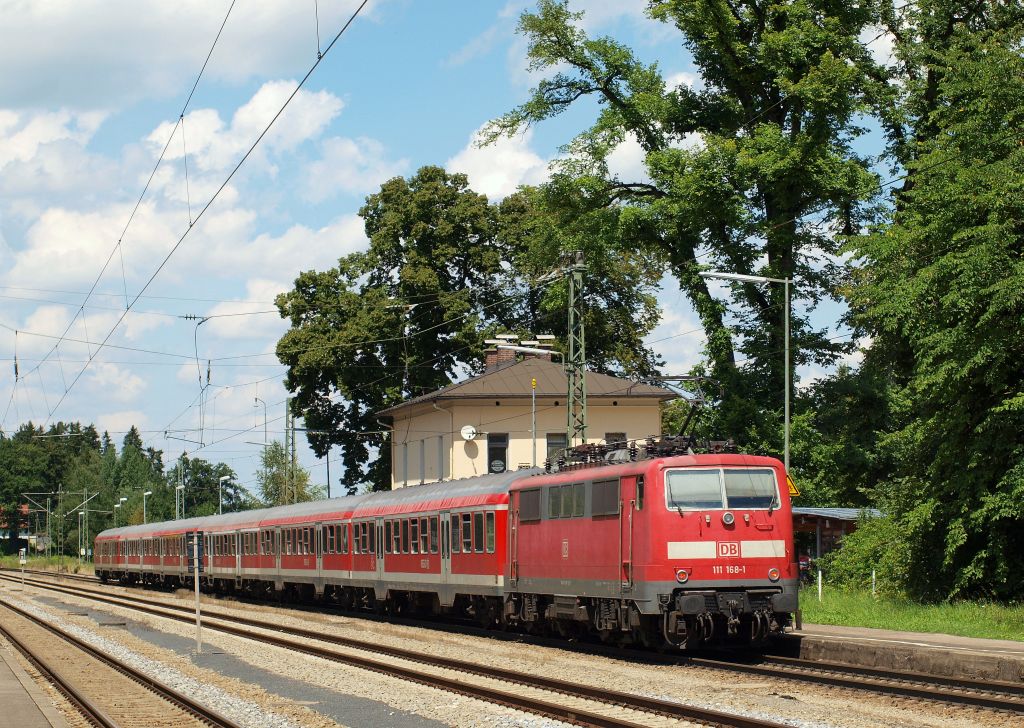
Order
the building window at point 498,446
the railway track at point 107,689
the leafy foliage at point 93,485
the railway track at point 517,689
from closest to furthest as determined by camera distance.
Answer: the railway track at point 517,689
the railway track at point 107,689
the building window at point 498,446
the leafy foliage at point 93,485

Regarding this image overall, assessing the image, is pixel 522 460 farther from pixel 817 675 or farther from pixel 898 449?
pixel 817 675

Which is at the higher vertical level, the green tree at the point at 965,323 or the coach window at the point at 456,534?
the green tree at the point at 965,323

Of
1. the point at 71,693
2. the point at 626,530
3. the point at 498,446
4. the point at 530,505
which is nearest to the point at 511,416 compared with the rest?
the point at 498,446

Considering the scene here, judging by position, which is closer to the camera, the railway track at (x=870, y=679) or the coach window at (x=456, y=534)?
the railway track at (x=870, y=679)

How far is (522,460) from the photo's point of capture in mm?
59469

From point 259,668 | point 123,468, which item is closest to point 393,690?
point 259,668

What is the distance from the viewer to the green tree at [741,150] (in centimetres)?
3819

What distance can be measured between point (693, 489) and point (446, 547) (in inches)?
415

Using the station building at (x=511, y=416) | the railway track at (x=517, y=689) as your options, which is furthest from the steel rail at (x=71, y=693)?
the station building at (x=511, y=416)

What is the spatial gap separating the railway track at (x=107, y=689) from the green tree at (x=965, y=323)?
14.7 meters

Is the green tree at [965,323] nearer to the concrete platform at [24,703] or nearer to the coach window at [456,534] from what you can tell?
the coach window at [456,534]

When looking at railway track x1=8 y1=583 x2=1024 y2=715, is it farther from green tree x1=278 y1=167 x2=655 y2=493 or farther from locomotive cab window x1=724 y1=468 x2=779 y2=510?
green tree x1=278 y1=167 x2=655 y2=493

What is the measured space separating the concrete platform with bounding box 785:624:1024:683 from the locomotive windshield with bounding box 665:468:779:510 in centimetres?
226

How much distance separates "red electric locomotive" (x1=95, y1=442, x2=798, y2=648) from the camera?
20.5 metres
